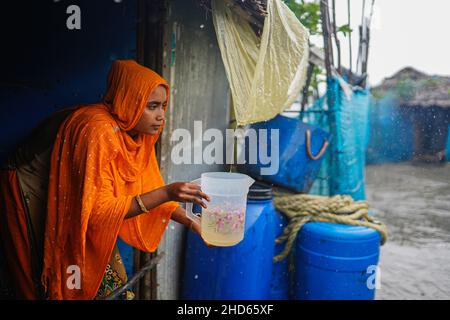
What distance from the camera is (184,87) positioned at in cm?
321

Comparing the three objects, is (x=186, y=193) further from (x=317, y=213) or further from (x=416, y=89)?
(x=416, y=89)

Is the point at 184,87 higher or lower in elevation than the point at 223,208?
higher

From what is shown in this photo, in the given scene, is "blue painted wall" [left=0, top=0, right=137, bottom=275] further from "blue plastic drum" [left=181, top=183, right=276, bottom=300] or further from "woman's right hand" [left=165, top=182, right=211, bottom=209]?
"blue plastic drum" [left=181, top=183, right=276, bottom=300]

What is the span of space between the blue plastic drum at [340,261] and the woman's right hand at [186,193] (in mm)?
2290

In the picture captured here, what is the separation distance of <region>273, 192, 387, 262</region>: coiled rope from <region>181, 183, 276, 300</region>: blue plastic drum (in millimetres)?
220

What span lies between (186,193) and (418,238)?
6.41m

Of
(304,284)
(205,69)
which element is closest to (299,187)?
(304,284)

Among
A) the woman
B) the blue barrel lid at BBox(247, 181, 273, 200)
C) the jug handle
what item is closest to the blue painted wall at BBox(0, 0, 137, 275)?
the woman

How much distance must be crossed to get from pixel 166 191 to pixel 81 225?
42cm

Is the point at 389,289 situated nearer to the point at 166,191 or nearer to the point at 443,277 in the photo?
the point at 443,277

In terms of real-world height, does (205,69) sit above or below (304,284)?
above

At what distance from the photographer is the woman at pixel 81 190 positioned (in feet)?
5.00

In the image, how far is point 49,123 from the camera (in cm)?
176

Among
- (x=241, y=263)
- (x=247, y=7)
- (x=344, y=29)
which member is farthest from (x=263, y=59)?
(x=344, y=29)
